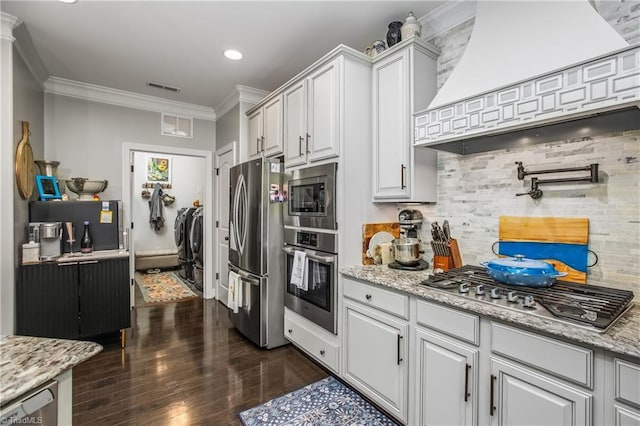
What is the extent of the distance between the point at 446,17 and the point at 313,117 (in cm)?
121

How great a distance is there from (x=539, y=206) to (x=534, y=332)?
0.88m

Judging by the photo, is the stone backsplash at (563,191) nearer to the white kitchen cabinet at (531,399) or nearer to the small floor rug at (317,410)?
the white kitchen cabinet at (531,399)

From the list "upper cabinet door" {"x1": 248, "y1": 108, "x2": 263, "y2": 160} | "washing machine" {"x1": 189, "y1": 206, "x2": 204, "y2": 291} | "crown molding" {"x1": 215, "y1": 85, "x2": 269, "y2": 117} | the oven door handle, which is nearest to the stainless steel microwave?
the oven door handle

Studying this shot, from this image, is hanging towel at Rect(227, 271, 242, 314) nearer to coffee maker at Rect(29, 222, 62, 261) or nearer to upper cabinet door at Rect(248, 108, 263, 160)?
upper cabinet door at Rect(248, 108, 263, 160)

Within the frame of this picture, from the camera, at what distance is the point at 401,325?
5.96 ft

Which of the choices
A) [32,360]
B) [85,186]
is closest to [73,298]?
[85,186]

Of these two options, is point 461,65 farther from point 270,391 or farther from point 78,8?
point 78,8

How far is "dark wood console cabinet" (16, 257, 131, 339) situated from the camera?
2.64 meters

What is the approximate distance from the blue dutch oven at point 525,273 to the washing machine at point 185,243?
5.00 metres

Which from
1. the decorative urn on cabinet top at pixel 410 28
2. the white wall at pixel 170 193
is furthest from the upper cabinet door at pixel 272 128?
the white wall at pixel 170 193

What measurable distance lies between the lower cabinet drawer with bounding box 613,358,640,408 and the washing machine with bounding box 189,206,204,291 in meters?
4.82

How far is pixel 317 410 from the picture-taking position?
2029mm

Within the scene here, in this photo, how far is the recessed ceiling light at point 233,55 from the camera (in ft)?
9.44

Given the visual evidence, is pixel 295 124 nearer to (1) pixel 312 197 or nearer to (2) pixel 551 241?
(1) pixel 312 197
